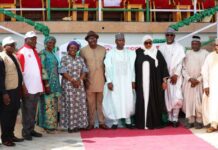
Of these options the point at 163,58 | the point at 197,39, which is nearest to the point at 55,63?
the point at 163,58

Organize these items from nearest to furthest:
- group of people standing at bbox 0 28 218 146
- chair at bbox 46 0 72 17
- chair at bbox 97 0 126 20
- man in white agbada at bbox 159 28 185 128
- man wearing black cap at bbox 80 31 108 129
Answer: group of people standing at bbox 0 28 218 146 → man wearing black cap at bbox 80 31 108 129 → man in white agbada at bbox 159 28 185 128 → chair at bbox 46 0 72 17 → chair at bbox 97 0 126 20

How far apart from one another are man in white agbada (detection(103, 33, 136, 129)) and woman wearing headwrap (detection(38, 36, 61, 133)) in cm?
98

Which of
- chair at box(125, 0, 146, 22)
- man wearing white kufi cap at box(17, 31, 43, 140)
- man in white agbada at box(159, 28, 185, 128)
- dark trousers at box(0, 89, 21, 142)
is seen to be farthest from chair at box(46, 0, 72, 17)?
dark trousers at box(0, 89, 21, 142)

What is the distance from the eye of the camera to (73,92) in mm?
8289

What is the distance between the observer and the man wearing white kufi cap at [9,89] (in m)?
7.06

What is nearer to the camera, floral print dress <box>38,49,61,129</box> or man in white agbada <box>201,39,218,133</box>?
floral print dress <box>38,49,61,129</box>

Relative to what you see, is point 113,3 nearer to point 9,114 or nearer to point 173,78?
point 173,78

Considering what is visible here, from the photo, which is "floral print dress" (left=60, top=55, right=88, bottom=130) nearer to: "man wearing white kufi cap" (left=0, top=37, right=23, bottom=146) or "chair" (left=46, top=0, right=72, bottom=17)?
"man wearing white kufi cap" (left=0, top=37, right=23, bottom=146)

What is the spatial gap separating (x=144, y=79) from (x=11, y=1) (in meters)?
4.41

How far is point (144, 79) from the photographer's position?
28.2ft

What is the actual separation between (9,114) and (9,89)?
1.37 ft

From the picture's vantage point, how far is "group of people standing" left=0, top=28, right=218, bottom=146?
323 inches

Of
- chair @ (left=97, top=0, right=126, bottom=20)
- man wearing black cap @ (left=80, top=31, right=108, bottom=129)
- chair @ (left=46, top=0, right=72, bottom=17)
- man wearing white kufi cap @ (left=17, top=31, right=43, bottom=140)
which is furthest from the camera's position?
chair @ (left=97, top=0, right=126, bottom=20)

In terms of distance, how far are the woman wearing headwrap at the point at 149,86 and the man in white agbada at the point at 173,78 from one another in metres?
0.13
